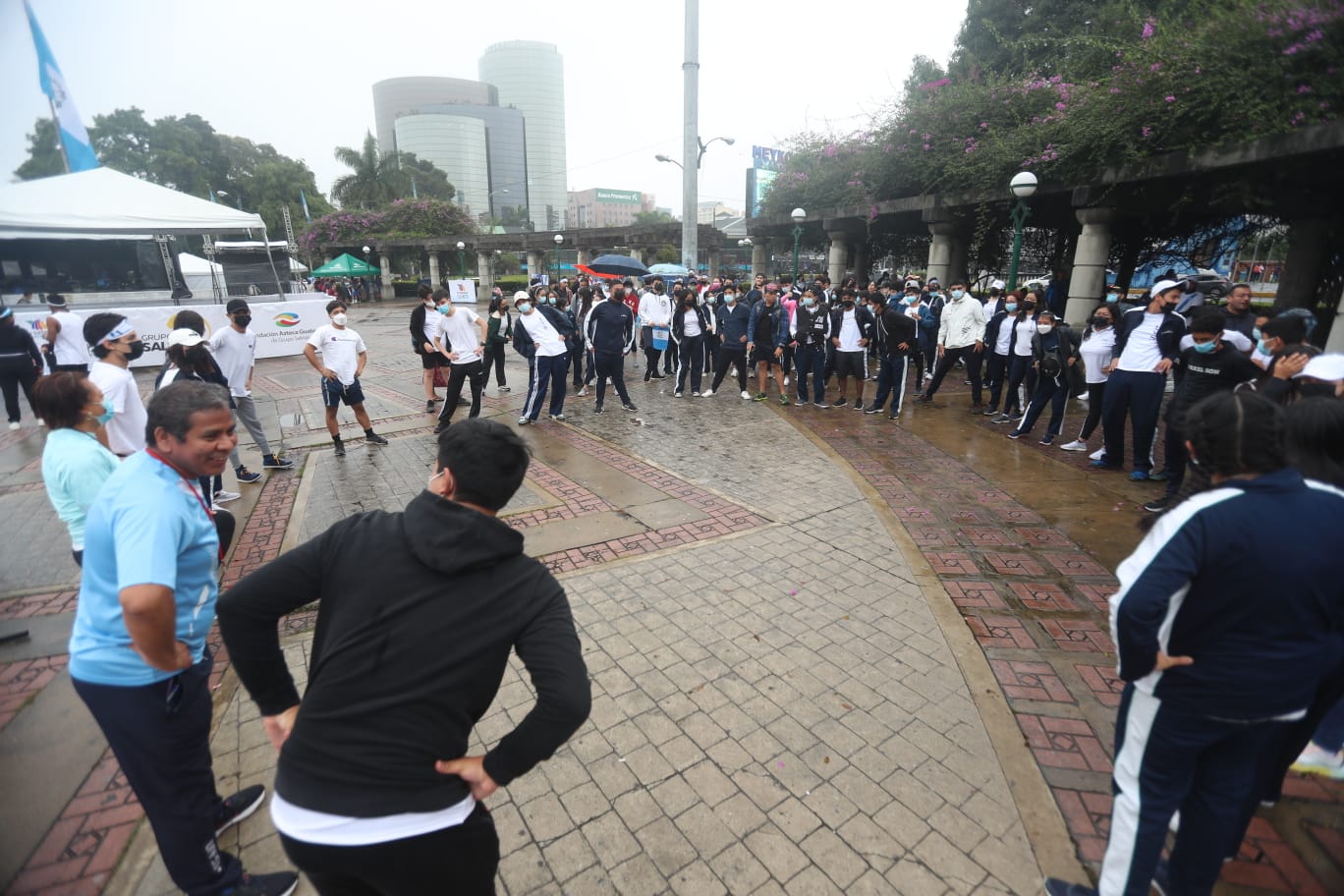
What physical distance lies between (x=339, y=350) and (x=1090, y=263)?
12.2 meters

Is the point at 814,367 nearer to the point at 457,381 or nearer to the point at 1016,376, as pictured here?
the point at 1016,376

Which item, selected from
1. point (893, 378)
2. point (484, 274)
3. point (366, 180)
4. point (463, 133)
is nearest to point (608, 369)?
point (893, 378)

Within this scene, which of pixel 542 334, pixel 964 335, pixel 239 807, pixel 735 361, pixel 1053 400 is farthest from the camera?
pixel 735 361

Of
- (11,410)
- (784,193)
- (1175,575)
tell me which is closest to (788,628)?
(1175,575)

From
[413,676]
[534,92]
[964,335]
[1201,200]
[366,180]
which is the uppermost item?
[534,92]

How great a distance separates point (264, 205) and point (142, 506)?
58047 millimetres

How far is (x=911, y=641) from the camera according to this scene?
3932mm

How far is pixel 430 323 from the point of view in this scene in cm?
922

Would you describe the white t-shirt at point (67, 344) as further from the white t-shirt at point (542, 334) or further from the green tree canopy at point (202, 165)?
→ the green tree canopy at point (202, 165)

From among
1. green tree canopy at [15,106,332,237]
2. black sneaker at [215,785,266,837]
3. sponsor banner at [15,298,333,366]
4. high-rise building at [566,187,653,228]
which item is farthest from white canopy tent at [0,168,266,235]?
high-rise building at [566,187,653,228]

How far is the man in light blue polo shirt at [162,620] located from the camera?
1863mm

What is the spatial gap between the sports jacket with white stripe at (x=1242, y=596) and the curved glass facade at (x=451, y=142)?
4797 inches

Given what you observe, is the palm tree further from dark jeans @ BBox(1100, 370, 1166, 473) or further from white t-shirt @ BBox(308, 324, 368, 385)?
dark jeans @ BBox(1100, 370, 1166, 473)

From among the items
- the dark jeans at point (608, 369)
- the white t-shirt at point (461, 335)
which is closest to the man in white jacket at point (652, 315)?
the dark jeans at point (608, 369)
